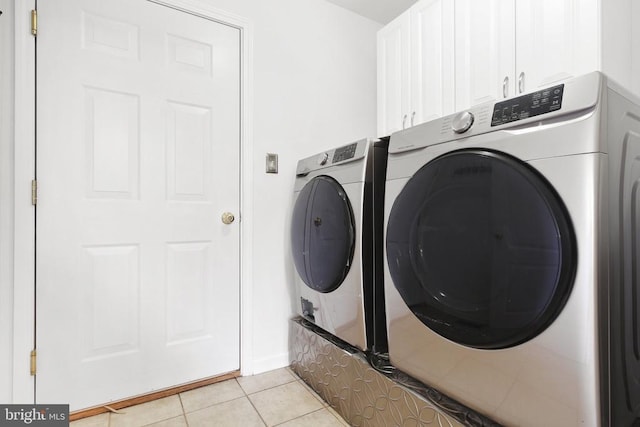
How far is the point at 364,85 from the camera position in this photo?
2295mm

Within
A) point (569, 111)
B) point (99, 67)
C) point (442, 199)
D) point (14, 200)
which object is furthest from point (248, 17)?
point (569, 111)

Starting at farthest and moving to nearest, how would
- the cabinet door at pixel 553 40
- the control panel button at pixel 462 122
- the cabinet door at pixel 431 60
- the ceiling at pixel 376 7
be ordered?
the ceiling at pixel 376 7, the cabinet door at pixel 431 60, the cabinet door at pixel 553 40, the control panel button at pixel 462 122

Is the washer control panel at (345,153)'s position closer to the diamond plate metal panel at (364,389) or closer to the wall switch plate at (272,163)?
the wall switch plate at (272,163)

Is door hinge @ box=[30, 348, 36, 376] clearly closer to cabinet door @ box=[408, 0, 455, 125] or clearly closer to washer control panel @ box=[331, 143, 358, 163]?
washer control panel @ box=[331, 143, 358, 163]

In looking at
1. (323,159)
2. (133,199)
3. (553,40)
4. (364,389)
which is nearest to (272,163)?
(323,159)

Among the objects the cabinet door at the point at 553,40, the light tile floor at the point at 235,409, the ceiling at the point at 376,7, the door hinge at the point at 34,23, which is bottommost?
the light tile floor at the point at 235,409

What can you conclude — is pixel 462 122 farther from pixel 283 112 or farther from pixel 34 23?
pixel 34 23

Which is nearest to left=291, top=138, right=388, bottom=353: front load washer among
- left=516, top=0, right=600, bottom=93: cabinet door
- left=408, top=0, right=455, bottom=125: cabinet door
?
left=408, top=0, right=455, bottom=125: cabinet door

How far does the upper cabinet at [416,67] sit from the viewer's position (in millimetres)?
1576

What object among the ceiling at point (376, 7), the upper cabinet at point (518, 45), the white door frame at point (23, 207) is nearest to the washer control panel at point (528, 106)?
the upper cabinet at point (518, 45)

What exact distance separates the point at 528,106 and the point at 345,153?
74cm

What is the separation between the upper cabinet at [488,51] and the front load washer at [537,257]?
417 millimetres

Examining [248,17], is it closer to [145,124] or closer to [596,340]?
[145,124]

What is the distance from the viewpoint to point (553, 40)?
1.20 metres
